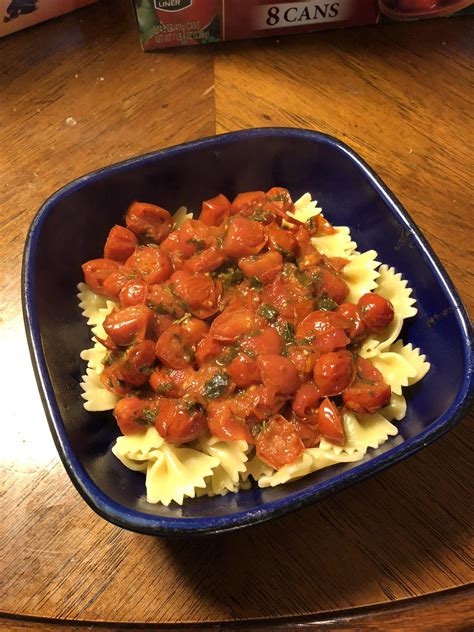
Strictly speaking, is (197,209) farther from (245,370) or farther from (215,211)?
(245,370)

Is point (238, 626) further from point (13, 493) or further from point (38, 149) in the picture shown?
point (38, 149)

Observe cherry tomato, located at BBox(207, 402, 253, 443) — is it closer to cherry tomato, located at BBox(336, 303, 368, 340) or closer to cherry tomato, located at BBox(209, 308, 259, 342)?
cherry tomato, located at BBox(209, 308, 259, 342)

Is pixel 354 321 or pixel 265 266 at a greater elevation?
pixel 265 266

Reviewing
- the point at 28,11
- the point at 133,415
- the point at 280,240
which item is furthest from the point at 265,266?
the point at 28,11

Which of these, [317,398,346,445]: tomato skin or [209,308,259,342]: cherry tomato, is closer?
[317,398,346,445]: tomato skin

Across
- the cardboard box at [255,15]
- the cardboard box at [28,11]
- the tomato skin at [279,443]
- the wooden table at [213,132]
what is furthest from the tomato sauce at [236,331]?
the cardboard box at [28,11]

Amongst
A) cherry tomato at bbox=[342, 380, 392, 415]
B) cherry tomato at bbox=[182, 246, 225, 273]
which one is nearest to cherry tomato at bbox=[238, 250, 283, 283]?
cherry tomato at bbox=[182, 246, 225, 273]
